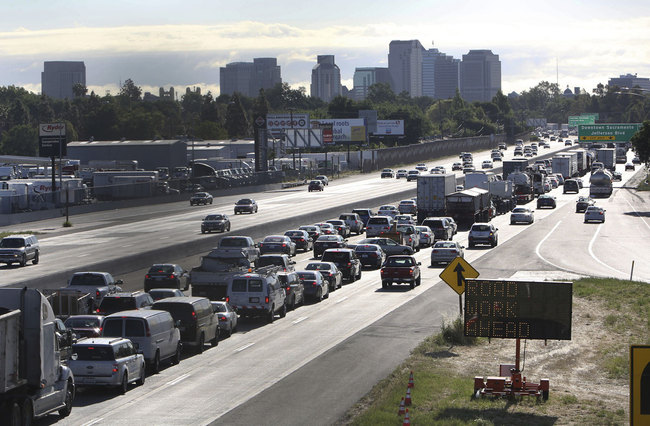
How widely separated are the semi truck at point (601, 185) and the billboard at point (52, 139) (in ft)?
186

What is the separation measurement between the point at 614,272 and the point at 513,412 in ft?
107

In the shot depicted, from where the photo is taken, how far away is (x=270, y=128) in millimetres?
162875

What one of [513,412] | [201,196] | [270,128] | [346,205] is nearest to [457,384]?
[513,412]

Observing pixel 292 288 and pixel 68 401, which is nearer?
pixel 68 401

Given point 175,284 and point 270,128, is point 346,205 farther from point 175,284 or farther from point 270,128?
point 270,128

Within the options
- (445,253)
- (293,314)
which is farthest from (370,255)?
(293,314)

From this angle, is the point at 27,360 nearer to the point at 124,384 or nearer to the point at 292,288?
the point at 124,384

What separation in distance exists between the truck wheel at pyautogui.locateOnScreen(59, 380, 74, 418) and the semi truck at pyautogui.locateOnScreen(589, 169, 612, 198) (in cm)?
9523

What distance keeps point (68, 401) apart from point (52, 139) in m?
82.4

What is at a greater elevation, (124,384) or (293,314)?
(124,384)

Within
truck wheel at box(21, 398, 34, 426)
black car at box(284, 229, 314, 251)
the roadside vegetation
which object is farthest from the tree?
truck wheel at box(21, 398, 34, 426)

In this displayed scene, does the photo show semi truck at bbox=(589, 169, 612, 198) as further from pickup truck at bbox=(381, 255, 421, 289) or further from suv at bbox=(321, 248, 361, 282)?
pickup truck at bbox=(381, 255, 421, 289)

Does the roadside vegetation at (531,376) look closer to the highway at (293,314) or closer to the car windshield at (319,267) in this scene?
the highway at (293,314)

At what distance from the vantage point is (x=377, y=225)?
66.4m
